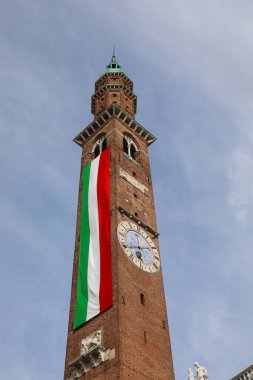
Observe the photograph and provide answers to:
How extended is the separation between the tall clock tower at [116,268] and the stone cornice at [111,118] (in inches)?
3.8

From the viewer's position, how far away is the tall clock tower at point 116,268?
92.5 ft

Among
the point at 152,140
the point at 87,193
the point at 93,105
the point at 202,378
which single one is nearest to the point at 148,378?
the point at 202,378

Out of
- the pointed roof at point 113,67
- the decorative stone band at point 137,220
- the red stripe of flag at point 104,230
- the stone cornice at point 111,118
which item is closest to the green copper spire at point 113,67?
the pointed roof at point 113,67

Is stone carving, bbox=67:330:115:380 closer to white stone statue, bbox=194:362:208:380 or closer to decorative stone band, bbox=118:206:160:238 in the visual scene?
white stone statue, bbox=194:362:208:380

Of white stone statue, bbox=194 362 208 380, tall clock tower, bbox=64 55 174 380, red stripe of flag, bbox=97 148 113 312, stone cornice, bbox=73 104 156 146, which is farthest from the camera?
stone cornice, bbox=73 104 156 146

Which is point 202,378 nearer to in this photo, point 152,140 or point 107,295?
point 107,295

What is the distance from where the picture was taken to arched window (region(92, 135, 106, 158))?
146ft

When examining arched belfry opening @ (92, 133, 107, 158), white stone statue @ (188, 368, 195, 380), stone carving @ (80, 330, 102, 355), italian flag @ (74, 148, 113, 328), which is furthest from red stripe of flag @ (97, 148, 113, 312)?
white stone statue @ (188, 368, 195, 380)

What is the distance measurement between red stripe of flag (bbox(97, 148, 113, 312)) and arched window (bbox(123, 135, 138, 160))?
3147 mm

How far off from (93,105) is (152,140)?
8761 millimetres

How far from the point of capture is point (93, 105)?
53469 millimetres

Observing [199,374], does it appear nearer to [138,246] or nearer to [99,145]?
[138,246]

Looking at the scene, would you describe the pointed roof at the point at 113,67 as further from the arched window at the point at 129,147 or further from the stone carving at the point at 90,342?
the stone carving at the point at 90,342

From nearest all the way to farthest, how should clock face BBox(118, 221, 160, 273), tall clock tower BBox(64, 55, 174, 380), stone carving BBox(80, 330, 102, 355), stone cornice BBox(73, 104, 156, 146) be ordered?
1. tall clock tower BBox(64, 55, 174, 380)
2. stone carving BBox(80, 330, 102, 355)
3. clock face BBox(118, 221, 160, 273)
4. stone cornice BBox(73, 104, 156, 146)
